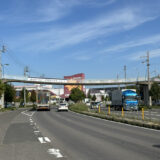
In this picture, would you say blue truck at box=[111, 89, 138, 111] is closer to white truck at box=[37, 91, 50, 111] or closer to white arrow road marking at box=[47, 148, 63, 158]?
white truck at box=[37, 91, 50, 111]

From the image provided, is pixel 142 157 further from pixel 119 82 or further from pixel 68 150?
pixel 119 82

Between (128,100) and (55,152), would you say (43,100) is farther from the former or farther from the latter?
(55,152)

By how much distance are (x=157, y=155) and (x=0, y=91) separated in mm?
46190

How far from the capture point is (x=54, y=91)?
17950 centimetres

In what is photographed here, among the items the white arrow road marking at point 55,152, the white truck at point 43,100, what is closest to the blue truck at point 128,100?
the white truck at point 43,100

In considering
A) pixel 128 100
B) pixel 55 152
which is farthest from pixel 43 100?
pixel 55 152

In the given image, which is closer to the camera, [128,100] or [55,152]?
[55,152]

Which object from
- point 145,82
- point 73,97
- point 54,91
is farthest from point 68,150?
point 54,91

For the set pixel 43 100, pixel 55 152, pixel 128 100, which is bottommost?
pixel 55 152

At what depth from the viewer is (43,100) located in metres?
→ 51.0

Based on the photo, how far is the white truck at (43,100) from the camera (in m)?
50.7

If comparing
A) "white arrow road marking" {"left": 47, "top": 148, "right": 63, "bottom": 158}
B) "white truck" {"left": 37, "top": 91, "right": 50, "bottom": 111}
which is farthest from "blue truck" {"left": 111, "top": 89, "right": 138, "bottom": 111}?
"white arrow road marking" {"left": 47, "top": 148, "right": 63, "bottom": 158}

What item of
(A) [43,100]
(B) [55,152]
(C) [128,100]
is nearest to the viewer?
(B) [55,152]

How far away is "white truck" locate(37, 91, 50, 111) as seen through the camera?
50.7m
